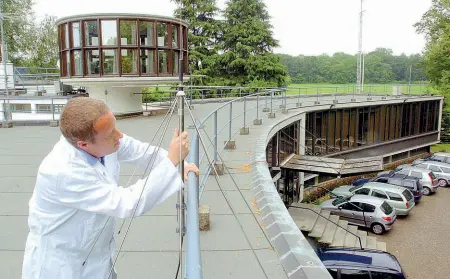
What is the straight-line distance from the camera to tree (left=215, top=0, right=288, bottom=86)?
122 ft

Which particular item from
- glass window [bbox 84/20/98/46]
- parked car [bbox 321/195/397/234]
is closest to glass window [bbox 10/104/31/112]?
glass window [bbox 84/20/98/46]

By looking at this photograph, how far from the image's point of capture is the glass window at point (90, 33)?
13364 millimetres

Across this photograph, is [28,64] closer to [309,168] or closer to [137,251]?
[309,168]

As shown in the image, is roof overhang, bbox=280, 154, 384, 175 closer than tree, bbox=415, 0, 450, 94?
Yes

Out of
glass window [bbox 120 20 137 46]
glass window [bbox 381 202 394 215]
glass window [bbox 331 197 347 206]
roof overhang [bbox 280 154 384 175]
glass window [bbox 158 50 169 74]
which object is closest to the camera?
roof overhang [bbox 280 154 384 175]

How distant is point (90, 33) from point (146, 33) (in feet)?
5.89

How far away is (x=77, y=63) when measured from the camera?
45.3 feet

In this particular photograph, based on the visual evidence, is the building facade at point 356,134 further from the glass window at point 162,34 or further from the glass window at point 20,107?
the glass window at point 20,107

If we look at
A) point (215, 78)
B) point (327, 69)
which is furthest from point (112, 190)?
point (327, 69)

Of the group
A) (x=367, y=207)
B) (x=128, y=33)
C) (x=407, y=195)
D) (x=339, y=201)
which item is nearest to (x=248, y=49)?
(x=407, y=195)

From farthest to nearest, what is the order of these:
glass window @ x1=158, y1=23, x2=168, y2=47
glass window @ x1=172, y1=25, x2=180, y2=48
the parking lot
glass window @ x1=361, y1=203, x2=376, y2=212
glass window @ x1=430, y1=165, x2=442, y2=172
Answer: glass window @ x1=430, y1=165, x2=442, y2=172 < glass window @ x1=361, y1=203, x2=376, y2=212 < glass window @ x1=172, y1=25, x2=180, y2=48 < glass window @ x1=158, y1=23, x2=168, y2=47 < the parking lot

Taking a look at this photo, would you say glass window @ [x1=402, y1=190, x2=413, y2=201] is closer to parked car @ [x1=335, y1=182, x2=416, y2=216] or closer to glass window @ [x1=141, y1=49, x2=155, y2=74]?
parked car @ [x1=335, y1=182, x2=416, y2=216]

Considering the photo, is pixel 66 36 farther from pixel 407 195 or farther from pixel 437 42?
pixel 437 42

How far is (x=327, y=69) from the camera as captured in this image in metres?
79.1
